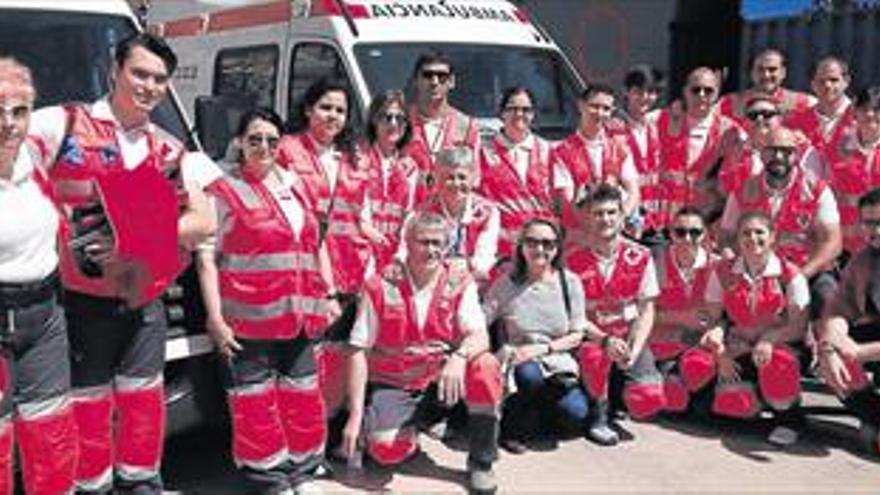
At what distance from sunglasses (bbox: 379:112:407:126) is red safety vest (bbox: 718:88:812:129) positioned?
2.43 metres

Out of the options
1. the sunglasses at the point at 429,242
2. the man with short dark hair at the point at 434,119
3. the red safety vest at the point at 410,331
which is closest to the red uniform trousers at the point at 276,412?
the red safety vest at the point at 410,331

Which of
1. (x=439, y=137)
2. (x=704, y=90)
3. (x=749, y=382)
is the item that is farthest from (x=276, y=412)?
(x=704, y=90)

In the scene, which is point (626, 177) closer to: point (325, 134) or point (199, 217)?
point (325, 134)

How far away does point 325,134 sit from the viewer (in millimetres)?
4895

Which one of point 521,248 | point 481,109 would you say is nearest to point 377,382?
point 521,248

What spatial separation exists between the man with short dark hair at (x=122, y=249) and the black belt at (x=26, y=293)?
0.87ft

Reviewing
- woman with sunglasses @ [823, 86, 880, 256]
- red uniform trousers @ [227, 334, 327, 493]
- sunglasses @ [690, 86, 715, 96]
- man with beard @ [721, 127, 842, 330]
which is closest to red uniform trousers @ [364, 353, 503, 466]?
red uniform trousers @ [227, 334, 327, 493]

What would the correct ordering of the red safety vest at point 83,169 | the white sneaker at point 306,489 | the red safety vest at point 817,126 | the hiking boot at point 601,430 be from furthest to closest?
Result: the red safety vest at point 817,126 → the hiking boot at point 601,430 → the white sneaker at point 306,489 → the red safety vest at point 83,169

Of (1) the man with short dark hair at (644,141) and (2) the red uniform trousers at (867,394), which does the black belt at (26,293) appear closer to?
(2) the red uniform trousers at (867,394)

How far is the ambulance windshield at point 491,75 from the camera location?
→ 664cm

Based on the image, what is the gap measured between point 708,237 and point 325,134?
2.23 m

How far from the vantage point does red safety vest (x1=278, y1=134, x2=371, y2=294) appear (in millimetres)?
4871

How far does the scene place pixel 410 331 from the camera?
15.7 feet

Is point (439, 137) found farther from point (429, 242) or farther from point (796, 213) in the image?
point (796, 213)
